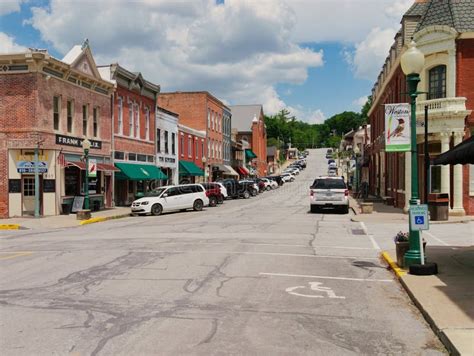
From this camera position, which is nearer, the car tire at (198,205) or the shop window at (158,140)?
the car tire at (198,205)

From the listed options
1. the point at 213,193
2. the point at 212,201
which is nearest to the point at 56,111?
the point at 212,201

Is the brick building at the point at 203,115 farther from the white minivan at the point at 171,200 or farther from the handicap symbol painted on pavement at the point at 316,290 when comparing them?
the handicap symbol painted on pavement at the point at 316,290

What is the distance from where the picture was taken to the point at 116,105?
1423 inches

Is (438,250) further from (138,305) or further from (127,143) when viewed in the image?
(127,143)

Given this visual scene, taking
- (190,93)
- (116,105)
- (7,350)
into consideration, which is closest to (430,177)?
(116,105)

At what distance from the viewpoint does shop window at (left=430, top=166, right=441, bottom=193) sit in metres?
26.8

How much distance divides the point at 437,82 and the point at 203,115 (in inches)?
1514

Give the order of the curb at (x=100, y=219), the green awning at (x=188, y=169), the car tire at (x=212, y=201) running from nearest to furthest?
the curb at (x=100, y=219), the car tire at (x=212, y=201), the green awning at (x=188, y=169)

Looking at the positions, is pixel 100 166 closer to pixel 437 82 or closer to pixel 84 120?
pixel 84 120

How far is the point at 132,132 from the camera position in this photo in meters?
38.8

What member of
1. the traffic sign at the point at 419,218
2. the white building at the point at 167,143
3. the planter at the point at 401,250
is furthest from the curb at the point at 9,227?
the white building at the point at 167,143

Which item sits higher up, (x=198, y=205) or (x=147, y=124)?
(x=147, y=124)

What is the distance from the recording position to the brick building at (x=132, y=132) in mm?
35969

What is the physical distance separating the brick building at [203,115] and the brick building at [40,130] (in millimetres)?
30840
